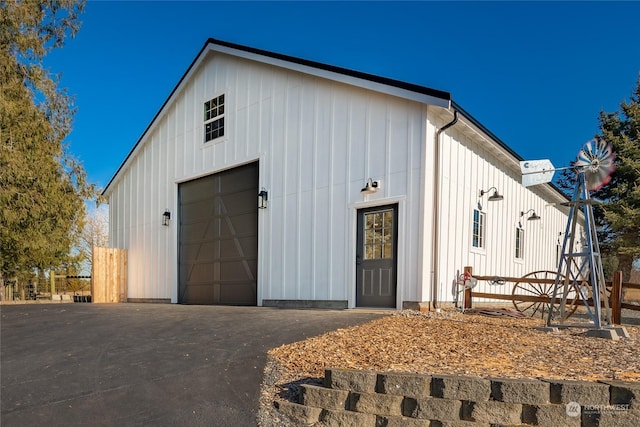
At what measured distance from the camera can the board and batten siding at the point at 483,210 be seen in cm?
754

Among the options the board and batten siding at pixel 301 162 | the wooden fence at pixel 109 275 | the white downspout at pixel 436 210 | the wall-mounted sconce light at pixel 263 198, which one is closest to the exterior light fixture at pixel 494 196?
the white downspout at pixel 436 210

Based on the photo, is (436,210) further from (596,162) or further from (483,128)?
(596,162)

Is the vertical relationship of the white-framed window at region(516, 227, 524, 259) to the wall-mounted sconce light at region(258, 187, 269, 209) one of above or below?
below

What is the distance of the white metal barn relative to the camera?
7.35 m

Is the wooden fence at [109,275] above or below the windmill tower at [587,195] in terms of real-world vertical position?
below

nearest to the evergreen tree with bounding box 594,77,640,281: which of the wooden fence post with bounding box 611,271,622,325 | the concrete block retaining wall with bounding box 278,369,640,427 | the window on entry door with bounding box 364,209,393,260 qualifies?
the wooden fence post with bounding box 611,271,622,325

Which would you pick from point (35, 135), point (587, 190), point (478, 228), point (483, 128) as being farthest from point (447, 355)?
point (35, 135)

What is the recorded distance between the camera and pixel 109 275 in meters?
13.4

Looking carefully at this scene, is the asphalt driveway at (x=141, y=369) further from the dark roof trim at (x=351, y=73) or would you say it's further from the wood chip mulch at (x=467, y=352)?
the dark roof trim at (x=351, y=73)

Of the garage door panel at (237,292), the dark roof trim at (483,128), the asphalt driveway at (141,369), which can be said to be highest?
the dark roof trim at (483,128)

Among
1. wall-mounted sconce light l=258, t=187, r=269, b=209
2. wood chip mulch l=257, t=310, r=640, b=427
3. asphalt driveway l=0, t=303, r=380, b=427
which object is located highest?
wall-mounted sconce light l=258, t=187, r=269, b=209

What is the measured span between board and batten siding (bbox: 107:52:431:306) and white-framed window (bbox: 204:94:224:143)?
0.23 m

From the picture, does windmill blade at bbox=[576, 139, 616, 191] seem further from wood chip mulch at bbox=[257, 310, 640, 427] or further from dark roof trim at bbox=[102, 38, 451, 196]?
dark roof trim at bbox=[102, 38, 451, 196]

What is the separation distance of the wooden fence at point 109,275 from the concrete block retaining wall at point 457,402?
12106 millimetres
